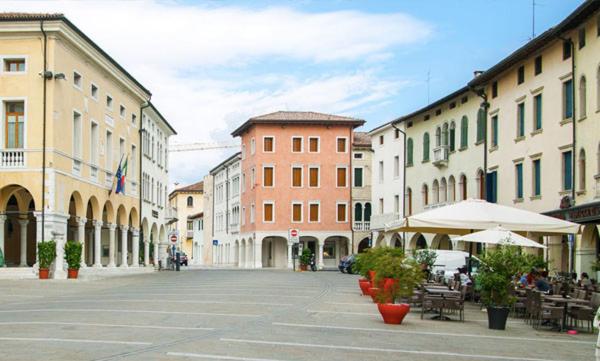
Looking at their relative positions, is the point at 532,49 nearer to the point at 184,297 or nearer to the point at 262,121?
the point at 184,297

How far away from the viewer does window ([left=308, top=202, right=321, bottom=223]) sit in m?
73.2

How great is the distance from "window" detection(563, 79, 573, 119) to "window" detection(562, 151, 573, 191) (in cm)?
149

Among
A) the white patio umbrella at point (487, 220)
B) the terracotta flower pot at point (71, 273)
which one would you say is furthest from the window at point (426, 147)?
the white patio umbrella at point (487, 220)

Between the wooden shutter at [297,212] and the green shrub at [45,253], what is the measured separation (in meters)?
40.5

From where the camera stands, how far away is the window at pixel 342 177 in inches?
2916

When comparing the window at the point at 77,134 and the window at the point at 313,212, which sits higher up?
the window at the point at 77,134

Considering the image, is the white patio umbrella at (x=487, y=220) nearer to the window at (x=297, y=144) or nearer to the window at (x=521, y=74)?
the window at (x=521, y=74)

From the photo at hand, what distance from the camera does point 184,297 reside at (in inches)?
966

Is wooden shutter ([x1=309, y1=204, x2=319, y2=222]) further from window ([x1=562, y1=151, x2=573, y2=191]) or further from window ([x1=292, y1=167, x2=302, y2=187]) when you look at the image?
window ([x1=562, y1=151, x2=573, y2=191])

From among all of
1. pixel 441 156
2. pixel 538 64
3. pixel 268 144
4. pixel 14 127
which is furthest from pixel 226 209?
pixel 538 64

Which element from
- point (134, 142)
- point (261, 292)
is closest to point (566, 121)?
point (261, 292)

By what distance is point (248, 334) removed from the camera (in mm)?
14406

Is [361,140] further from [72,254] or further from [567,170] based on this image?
[567,170]

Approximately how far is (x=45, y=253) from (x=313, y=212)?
4163cm
